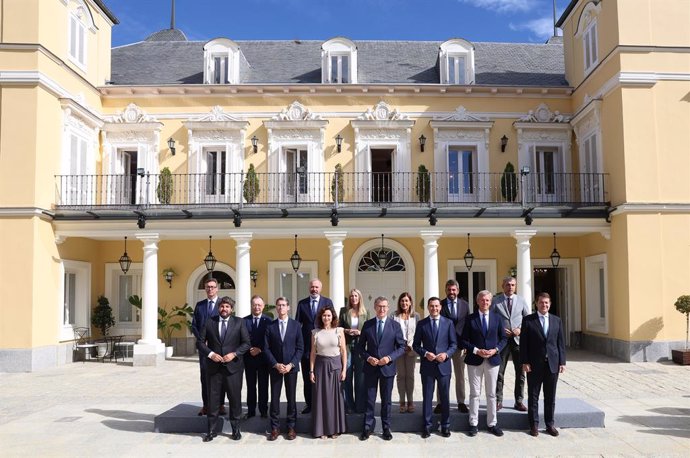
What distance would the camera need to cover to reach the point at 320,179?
56.1ft

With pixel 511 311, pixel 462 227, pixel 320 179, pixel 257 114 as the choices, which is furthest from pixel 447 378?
pixel 257 114

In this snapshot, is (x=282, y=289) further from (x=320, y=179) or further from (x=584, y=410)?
(x=584, y=410)

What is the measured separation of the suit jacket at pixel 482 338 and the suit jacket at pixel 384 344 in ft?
2.61

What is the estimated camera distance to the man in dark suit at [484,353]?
24.7 ft

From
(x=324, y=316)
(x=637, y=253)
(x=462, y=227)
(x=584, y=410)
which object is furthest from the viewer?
(x=462, y=227)

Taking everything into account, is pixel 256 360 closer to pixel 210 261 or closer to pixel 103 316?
pixel 210 261

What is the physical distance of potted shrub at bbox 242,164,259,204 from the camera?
54.3ft

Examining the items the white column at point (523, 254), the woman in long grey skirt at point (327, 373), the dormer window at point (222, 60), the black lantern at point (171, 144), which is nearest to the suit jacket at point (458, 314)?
the woman in long grey skirt at point (327, 373)

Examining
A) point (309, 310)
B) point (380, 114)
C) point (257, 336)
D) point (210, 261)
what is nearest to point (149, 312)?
point (210, 261)

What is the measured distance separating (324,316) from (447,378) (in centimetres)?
168

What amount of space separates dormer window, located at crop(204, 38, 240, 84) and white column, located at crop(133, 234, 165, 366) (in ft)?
16.8

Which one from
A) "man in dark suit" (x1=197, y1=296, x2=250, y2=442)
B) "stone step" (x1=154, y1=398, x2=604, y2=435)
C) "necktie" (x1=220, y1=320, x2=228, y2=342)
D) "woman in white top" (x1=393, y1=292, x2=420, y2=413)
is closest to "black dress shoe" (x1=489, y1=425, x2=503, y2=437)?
"stone step" (x1=154, y1=398, x2=604, y2=435)

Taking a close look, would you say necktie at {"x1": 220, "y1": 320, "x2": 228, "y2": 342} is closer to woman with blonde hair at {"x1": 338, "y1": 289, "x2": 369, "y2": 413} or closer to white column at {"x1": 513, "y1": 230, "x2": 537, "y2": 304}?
woman with blonde hair at {"x1": 338, "y1": 289, "x2": 369, "y2": 413}

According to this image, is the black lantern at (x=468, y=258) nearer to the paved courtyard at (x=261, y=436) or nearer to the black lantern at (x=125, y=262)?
the paved courtyard at (x=261, y=436)
